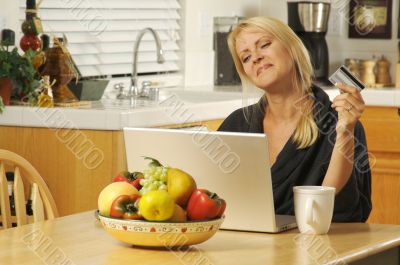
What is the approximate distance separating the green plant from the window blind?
35cm

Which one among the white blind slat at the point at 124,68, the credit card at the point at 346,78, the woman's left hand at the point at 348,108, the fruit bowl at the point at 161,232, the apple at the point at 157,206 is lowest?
the fruit bowl at the point at 161,232

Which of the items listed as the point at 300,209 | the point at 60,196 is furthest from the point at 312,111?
the point at 60,196

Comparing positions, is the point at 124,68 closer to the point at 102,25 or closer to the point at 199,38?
the point at 102,25

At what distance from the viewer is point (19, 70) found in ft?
11.0

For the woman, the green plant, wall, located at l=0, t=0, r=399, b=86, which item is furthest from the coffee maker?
the woman

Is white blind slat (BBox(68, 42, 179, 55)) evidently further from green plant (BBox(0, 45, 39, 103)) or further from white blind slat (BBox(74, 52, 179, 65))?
green plant (BBox(0, 45, 39, 103))

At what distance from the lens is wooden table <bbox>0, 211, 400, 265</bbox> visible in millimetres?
1771

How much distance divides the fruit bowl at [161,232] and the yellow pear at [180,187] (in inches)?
2.6

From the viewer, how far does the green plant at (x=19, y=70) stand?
10.9 feet

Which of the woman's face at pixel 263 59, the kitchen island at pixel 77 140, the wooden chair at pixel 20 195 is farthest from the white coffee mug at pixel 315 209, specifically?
the kitchen island at pixel 77 140

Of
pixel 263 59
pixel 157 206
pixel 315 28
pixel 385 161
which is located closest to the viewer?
pixel 157 206

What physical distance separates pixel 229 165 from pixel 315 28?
298cm

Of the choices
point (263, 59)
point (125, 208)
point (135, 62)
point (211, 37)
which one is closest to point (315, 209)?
point (125, 208)

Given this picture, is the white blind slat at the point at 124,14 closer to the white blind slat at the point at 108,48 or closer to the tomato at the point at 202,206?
the white blind slat at the point at 108,48
